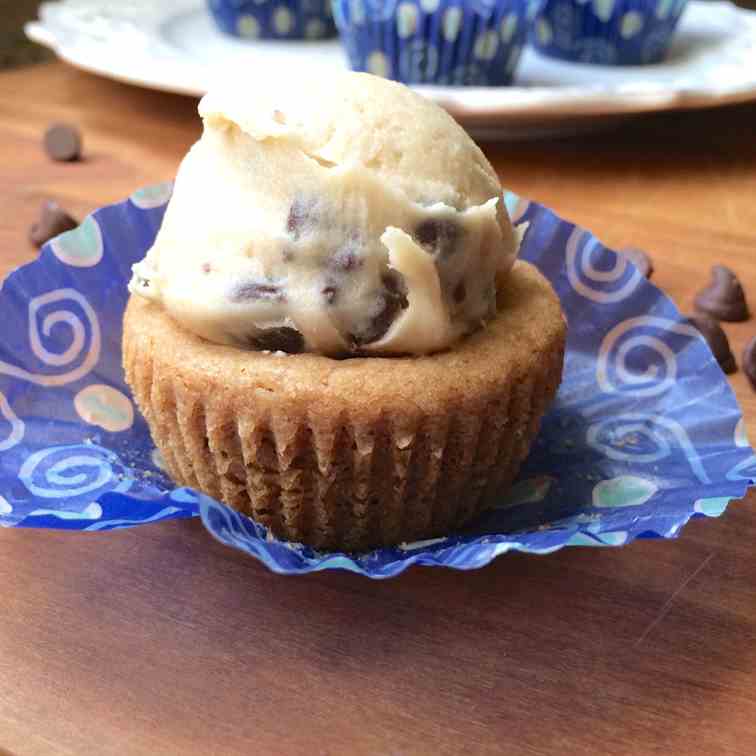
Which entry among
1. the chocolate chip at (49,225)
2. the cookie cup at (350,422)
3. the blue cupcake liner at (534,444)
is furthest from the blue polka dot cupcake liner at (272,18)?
the cookie cup at (350,422)

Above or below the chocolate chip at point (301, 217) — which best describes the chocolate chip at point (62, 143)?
Result: below

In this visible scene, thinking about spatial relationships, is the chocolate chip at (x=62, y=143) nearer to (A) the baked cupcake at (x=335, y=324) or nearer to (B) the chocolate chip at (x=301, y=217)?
(A) the baked cupcake at (x=335, y=324)

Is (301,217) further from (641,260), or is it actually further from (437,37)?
(437,37)

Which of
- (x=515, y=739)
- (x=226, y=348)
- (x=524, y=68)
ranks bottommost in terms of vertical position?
(x=524, y=68)

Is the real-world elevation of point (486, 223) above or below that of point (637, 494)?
above

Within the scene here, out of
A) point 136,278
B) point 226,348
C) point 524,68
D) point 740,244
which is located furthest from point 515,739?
point 524,68

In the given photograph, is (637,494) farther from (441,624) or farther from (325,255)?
(325,255)
